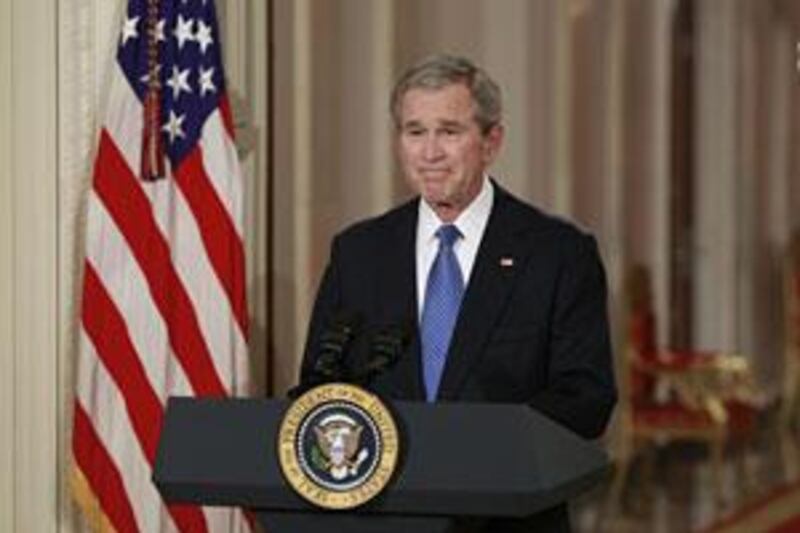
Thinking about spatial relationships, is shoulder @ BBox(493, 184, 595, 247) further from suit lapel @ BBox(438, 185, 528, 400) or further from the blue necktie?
the blue necktie

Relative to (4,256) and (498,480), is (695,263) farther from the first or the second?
(498,480)

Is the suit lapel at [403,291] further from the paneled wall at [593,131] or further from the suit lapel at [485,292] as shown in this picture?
the paneled wall at [593,131]

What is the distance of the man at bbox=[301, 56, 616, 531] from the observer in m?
2.70

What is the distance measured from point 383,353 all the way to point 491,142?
51cm

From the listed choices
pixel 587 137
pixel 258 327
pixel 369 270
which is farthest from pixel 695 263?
pixel 369 270

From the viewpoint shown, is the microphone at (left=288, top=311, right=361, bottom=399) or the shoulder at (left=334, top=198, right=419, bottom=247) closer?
the microphone at (left=288, top=311, right=361, bottom=399)

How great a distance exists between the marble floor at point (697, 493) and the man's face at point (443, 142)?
5605 millimetres

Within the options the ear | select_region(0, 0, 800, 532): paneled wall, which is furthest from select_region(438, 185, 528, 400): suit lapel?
select_region(0, 0, 800, 532): paneled wall

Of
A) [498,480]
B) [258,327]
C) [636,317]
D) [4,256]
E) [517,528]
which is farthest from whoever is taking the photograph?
[636,317]

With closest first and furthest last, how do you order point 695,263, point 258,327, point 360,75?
point 258,327
point 360,75
point 695,263

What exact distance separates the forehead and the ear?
0.28ft

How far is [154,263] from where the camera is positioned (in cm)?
413

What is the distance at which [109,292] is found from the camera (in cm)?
409

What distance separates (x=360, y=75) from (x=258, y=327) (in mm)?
1388
